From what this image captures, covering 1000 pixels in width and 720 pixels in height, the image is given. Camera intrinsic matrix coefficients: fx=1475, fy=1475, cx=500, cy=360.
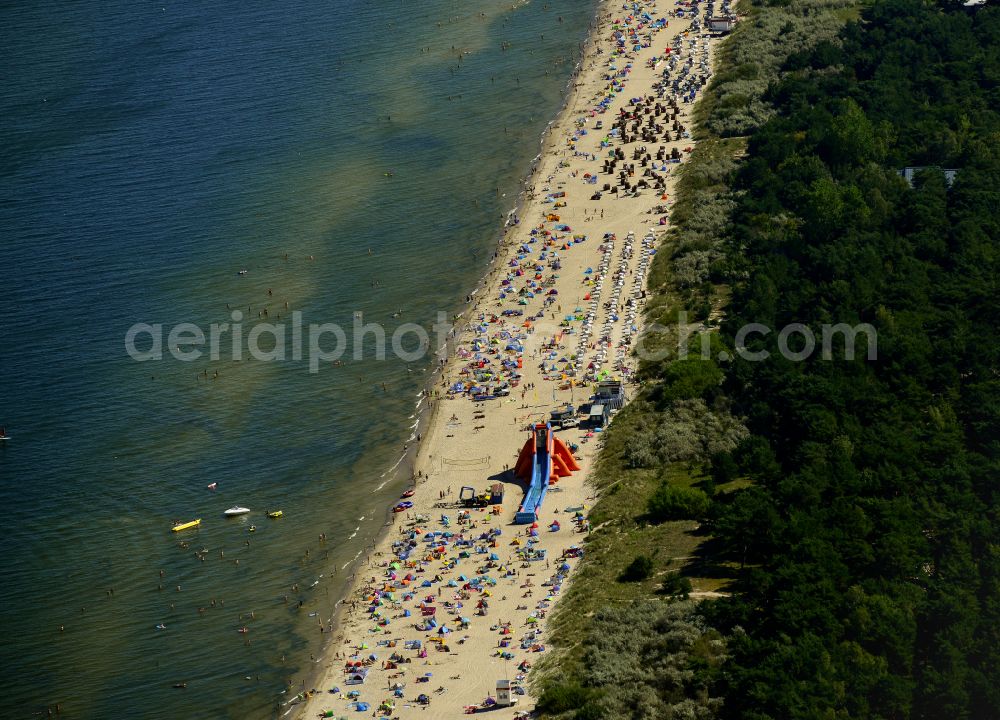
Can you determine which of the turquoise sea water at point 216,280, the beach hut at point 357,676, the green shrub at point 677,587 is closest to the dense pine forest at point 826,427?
the green shrub at point 677,587

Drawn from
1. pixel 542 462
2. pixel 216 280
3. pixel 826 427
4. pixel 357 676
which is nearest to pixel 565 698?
pixel 357 676

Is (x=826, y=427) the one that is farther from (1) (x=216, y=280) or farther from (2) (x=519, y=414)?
(1) (x=216, y=280)

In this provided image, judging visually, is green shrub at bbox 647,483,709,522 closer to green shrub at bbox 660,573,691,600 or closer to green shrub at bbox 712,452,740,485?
green shrub at bbox 712,452,740,485

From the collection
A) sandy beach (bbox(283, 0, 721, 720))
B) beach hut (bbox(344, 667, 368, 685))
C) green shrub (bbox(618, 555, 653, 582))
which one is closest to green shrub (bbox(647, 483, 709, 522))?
sandy beach (bbox(283, 0, 721, 720))

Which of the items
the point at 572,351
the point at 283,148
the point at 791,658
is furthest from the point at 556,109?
the point at 791,658

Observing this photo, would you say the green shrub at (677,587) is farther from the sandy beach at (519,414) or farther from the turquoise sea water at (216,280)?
the turquoise sea water at (216,280)

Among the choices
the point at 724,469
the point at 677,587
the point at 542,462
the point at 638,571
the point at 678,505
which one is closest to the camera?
the point at 677,587

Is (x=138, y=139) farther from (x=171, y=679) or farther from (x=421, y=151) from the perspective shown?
(x=171, y=679)
